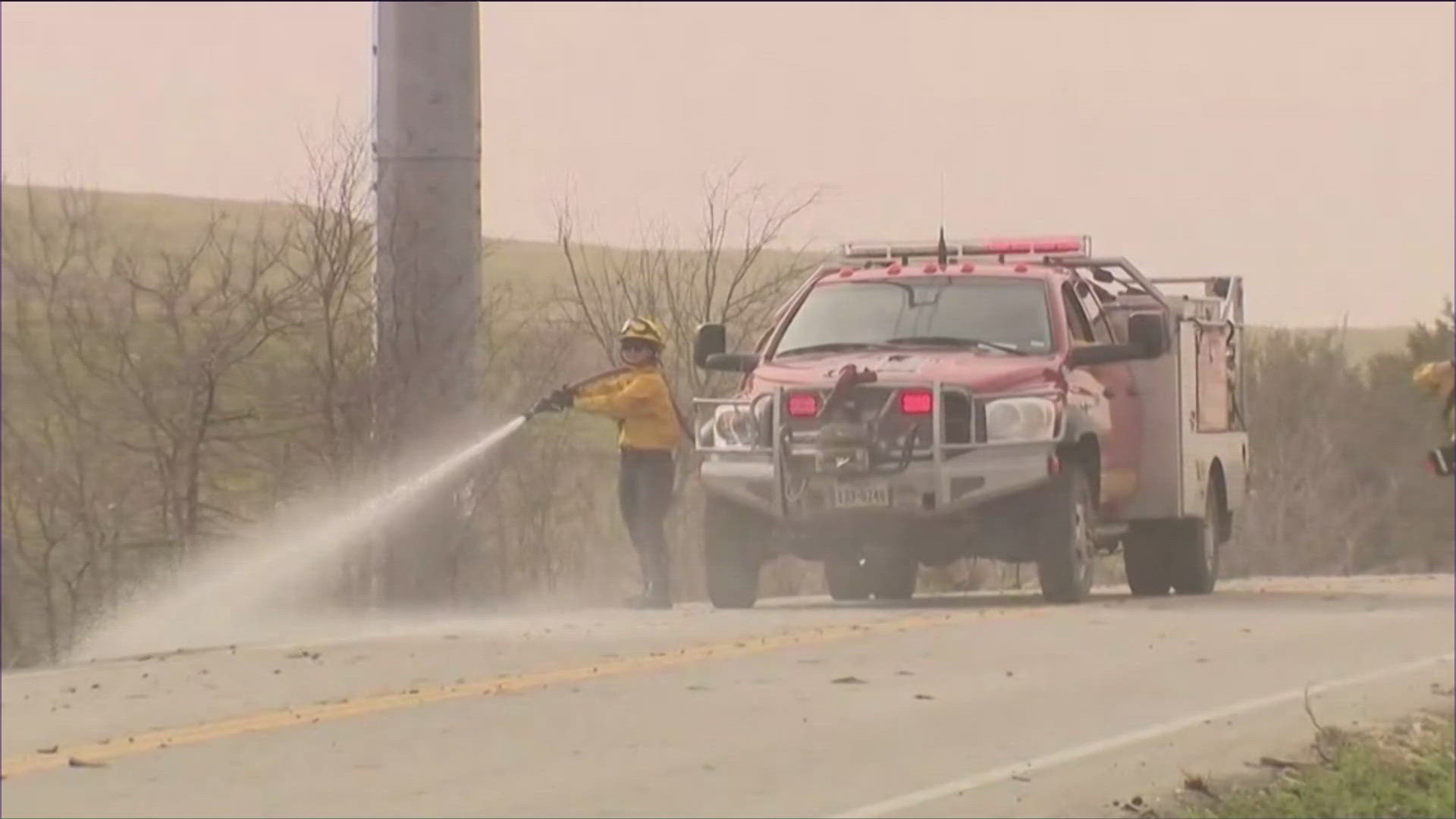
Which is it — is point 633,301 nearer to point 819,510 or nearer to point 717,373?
point 717,373

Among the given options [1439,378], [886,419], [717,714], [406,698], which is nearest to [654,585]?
[886,419]

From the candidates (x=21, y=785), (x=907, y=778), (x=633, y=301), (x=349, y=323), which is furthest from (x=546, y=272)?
(x=907, y=778)

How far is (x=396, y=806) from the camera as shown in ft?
26.5

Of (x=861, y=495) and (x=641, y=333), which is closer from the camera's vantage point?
(x=641, y=333)

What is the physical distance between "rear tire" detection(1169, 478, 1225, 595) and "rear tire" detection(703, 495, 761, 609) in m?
0.88

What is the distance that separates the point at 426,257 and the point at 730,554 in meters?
1.33

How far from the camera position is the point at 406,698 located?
24.4ft

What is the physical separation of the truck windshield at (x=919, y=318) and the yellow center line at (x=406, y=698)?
1787 mm

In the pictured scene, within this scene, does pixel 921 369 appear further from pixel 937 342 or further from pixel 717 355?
pixel 717 355

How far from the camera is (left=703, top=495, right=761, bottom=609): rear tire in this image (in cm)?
507

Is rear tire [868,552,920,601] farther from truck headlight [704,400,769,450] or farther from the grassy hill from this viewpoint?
the grassy hill

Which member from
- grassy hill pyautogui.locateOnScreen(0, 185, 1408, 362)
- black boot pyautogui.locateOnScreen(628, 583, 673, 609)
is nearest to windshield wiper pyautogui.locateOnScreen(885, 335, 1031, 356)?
black boot pyautogui.locateOnScreen(628, 583, 673, 609)

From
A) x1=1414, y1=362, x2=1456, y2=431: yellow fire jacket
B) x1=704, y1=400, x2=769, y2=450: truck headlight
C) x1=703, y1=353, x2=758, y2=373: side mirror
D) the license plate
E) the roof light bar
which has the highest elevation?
the roof light bar

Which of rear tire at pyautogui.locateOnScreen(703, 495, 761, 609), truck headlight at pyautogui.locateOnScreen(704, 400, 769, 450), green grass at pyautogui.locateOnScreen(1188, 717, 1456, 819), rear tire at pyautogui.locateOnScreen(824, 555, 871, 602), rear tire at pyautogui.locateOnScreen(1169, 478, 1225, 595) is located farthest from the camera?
green grass at pyautogui.locateOnScreen(1188, 717, 1456, 819)
